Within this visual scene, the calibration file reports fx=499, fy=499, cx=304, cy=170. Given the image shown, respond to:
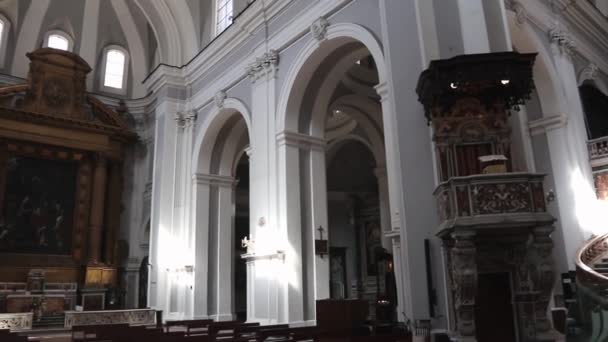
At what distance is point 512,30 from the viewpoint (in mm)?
10102

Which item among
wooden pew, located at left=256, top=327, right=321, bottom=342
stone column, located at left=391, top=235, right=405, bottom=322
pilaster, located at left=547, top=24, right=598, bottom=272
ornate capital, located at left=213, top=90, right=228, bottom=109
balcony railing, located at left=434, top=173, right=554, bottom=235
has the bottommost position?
wooden pew, located at left=256, top=327, right=321, bottom=342

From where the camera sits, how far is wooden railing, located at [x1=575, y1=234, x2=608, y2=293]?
6614 mm

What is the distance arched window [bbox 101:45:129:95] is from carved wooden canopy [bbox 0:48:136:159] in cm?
137

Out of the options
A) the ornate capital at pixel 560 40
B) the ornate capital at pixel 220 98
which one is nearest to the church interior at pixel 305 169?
the ornate capital at pixel 220 98

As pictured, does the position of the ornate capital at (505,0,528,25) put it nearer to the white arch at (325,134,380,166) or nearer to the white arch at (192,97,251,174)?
the white arch at (325,134,380,166)

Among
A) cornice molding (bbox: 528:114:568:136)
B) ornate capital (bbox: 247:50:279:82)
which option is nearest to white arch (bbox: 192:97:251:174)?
ornate capital (bbox: 247:50:279:82)

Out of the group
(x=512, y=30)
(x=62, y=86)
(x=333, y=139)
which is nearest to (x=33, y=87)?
(x=62, y=86)

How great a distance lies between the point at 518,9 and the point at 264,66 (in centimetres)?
556

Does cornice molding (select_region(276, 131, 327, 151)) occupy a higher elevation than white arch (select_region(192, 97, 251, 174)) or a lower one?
lower

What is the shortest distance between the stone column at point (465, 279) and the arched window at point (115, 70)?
16.0 meters

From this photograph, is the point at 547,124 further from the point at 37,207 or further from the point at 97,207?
the point at 37,207

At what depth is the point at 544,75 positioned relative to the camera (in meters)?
10.8

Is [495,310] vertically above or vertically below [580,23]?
below

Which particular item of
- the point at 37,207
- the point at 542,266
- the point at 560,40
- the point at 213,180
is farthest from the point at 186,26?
the point at 542,266
